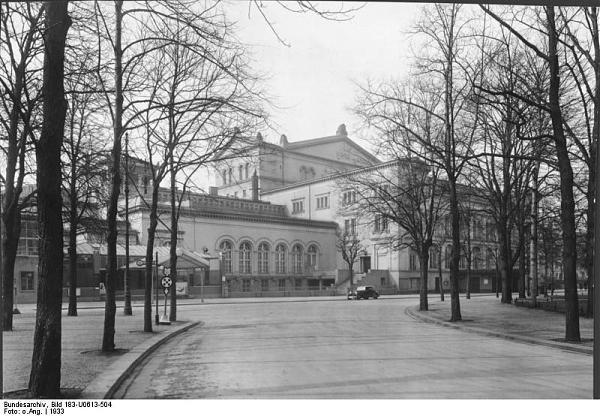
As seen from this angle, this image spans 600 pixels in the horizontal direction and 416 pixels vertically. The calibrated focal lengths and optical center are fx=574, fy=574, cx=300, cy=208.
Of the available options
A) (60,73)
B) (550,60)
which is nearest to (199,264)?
(550,60)

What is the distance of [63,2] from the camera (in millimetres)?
7633

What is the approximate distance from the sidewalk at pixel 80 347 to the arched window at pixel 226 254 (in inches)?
1333

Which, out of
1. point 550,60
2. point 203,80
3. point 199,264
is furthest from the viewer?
point 199,264

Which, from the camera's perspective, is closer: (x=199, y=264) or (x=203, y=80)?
(x=203, y=80)

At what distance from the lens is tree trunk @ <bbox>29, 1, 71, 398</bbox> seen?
7207 mm

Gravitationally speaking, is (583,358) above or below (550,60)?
below

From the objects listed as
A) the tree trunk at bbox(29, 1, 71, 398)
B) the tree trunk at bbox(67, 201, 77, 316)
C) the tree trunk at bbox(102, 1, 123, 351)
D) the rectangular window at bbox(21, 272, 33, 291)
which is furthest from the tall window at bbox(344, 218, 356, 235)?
the tree trunk at bbox(29, 1, 71, 398)

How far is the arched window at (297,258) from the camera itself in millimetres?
58828

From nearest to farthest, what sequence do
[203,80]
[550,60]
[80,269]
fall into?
[550,60] → [203,80] → [80,269]

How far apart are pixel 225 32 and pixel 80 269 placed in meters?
11.4

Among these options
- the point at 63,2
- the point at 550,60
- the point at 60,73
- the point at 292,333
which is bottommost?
the point at 292,333

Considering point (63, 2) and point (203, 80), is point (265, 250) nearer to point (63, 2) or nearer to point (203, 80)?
point (203, 80)

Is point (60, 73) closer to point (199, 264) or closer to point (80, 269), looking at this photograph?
point (80, 269)

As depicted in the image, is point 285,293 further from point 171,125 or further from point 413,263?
point 171,125
